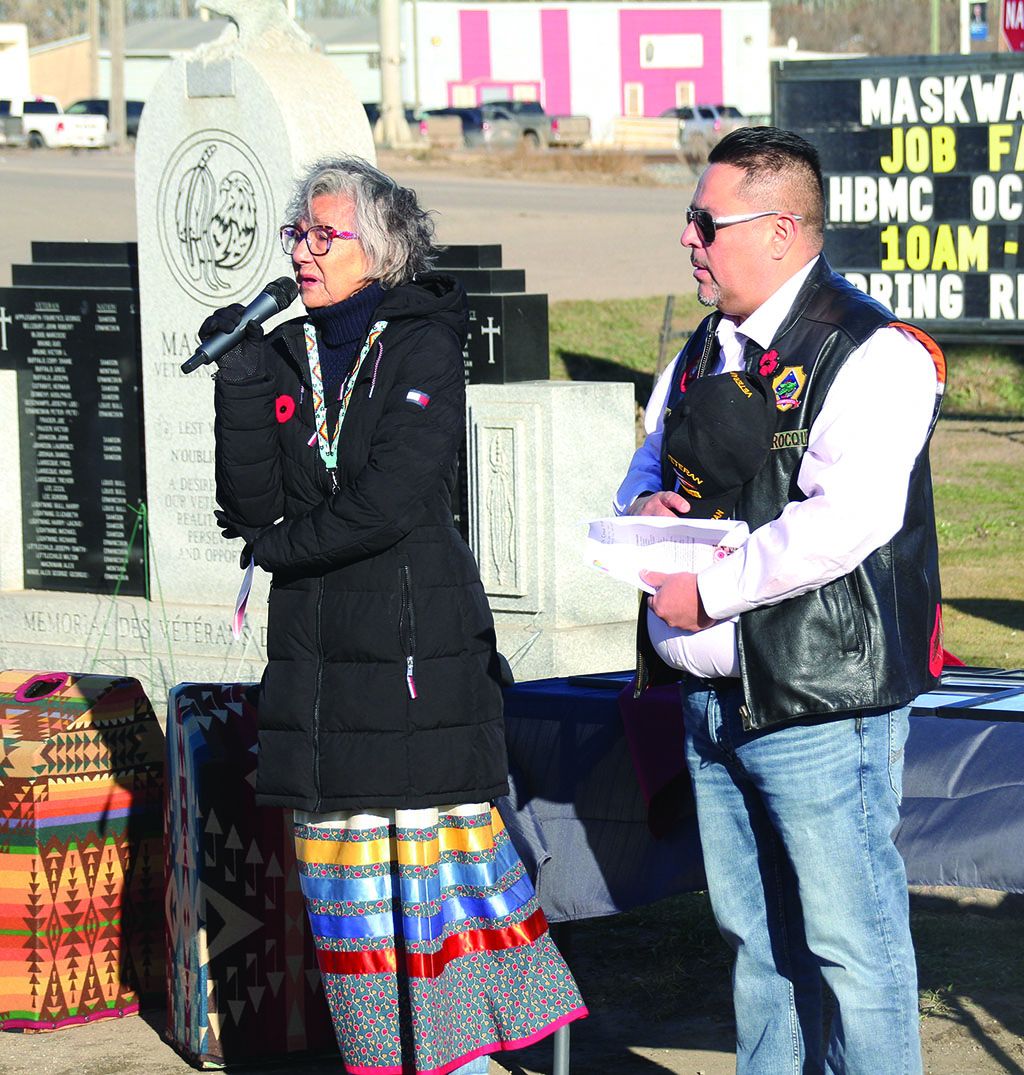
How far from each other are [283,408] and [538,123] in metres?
50.0

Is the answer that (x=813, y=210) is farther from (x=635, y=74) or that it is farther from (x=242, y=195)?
(x=635, y=74)

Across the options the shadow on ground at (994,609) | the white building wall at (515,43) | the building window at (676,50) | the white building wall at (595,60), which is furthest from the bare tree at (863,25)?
the shadow on ground at (994,609)

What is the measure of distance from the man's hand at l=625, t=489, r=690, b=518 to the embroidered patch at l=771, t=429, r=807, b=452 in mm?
179

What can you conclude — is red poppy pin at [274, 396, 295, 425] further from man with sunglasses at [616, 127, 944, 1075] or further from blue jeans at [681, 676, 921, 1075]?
blue jeans at [681, 676, 921, 1075]

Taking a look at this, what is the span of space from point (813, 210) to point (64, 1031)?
266cm

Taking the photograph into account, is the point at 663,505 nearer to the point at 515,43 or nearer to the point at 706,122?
the point at 706,122

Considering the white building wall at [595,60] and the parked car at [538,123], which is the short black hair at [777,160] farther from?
the white building wall at [595,60]

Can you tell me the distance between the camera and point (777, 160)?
284 centimetres

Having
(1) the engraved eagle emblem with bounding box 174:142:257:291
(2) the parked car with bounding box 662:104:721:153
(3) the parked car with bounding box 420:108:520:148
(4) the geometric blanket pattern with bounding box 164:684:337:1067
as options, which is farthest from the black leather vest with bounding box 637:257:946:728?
(3) the parked car with bounding box 420:108:520:148

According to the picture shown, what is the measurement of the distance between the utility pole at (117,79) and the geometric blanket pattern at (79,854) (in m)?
43.3

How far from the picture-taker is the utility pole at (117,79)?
46.5 m

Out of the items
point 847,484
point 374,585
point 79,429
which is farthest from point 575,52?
point 847,484

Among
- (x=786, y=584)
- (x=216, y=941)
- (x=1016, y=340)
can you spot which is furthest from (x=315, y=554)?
(x=1016, y=340)

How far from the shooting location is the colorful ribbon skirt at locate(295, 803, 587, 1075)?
3.25 m
